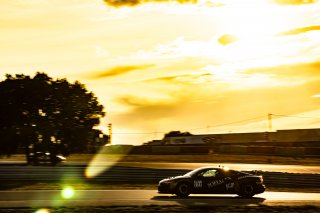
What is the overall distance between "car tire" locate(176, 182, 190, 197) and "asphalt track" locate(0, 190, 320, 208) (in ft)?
1.12

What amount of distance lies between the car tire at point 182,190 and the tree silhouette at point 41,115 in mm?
15681

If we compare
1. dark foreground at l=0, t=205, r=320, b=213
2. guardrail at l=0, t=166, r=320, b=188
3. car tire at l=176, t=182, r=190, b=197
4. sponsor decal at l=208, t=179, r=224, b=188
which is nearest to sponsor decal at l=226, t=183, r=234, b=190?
sponsor decal at l=208, t=179, r=224, b=188

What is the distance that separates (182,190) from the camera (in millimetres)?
21328

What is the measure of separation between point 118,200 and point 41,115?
17819mm

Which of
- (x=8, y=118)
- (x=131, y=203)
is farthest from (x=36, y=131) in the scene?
(x=131, y=203)

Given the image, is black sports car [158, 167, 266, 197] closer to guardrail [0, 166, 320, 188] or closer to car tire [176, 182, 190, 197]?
car tire [176, 182, 190, 197]

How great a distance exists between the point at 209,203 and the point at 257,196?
4.22m

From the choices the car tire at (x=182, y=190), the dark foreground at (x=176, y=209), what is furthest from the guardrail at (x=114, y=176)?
the dark foreground at (x=176, y=209)

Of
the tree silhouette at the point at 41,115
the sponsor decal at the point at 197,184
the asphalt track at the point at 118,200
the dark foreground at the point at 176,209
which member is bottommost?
the dark foreground at the point at 176,209

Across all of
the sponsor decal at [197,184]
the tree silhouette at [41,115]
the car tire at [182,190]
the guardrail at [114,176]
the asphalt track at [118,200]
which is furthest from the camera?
the tree silhouette at [41,115]

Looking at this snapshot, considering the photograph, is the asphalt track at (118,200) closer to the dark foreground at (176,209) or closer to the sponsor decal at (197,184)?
the sponsor decal at (197,184)

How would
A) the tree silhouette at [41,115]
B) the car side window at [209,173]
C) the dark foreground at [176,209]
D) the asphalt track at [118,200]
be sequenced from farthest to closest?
the tree silhouette at [41,115] → the car side window at [209,173] → the asphalt track at [118,200] → the dark foreground at [176,209]

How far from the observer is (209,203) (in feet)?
62.4

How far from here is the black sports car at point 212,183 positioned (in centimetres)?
2134
